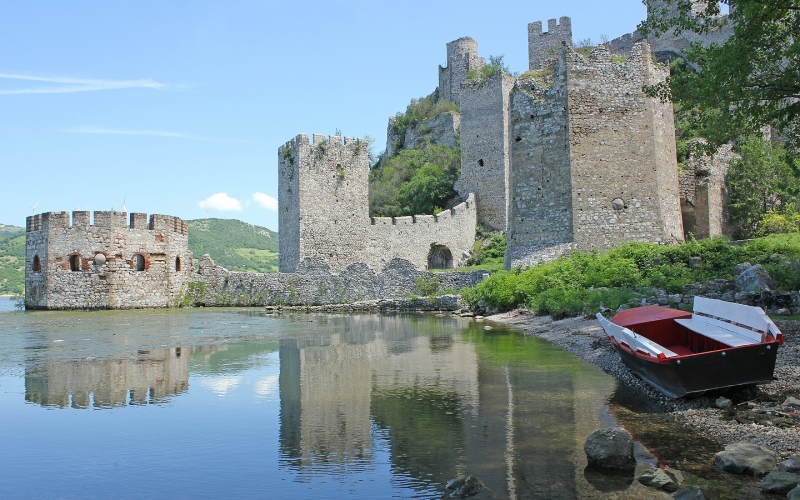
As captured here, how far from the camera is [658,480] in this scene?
Result: 13.6ft

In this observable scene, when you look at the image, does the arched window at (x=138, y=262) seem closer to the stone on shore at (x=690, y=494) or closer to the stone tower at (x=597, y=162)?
the stone tower at (x=597, y=162)

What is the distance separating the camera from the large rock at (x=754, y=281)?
10.8 m

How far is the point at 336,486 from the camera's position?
14.1ft

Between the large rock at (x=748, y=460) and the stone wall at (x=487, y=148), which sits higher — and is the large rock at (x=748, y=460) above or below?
below

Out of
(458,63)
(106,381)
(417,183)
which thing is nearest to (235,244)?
(458,63)

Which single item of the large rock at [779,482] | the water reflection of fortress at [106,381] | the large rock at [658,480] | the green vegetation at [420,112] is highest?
the green vegetation at [420,112]

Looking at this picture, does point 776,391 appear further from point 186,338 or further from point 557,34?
point 557,34

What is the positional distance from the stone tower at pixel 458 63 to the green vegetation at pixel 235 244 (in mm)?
21600

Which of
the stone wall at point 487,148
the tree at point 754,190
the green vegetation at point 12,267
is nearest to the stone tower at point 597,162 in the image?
the tree at point 754,190

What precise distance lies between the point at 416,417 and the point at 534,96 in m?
14.6

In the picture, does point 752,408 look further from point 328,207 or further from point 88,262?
point 328,207

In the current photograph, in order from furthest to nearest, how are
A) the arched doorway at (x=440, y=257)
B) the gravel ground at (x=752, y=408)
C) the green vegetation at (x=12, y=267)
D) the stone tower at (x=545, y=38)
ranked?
the green vegetation at (x=12, y=267), the stone tower at (x=545, y=38), the arched doorway at (x=440, y=257), the gravel ground at (x=752, y=408)

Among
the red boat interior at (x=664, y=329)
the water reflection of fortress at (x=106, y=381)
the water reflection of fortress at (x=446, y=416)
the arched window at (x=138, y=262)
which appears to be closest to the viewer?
the water reflection of fortress at (x=446, y=416)

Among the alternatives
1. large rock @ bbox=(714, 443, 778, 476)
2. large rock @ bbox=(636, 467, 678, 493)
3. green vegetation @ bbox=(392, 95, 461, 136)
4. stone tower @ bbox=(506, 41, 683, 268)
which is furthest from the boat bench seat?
green vegetation @ bbox=(392, 95, 461, 136)
